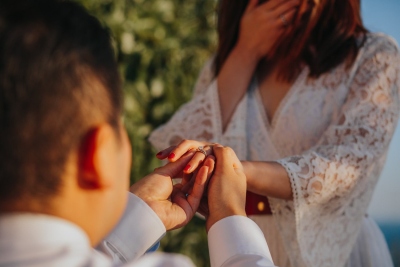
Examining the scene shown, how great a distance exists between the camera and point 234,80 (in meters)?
2.06

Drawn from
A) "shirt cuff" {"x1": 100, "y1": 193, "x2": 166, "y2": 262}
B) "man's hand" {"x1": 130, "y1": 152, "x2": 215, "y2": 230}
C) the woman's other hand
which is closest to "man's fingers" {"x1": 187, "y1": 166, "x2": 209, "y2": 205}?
"man's hand" {"x1": 130, "y1": 152, "x2": 215, "y2": 230}

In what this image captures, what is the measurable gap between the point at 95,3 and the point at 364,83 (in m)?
1.55

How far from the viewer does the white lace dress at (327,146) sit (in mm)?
1758

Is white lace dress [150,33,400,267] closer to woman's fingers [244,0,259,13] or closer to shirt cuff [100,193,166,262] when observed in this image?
woman's fingers [244,0,259,13]

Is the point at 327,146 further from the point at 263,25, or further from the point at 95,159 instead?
the point at 95,159

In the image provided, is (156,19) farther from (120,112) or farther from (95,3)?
(120,112)

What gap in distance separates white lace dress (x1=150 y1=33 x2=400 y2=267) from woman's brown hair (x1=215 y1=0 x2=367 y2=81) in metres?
0.03

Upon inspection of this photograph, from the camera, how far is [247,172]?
5.30ft

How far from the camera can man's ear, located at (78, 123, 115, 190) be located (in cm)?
86

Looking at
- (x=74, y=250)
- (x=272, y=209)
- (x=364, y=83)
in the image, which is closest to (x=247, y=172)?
(x=272, y=209)

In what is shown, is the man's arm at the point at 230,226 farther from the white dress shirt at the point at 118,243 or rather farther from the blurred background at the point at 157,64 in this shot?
the blurred background at the point at 157,64

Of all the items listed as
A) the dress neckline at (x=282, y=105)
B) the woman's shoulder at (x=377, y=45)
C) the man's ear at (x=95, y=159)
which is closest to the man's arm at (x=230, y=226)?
the man's ear at (x=95, y=159)

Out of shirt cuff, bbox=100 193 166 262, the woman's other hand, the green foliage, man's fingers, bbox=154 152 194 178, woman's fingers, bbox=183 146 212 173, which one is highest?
the woman's other hand

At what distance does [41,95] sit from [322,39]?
4.28ft
